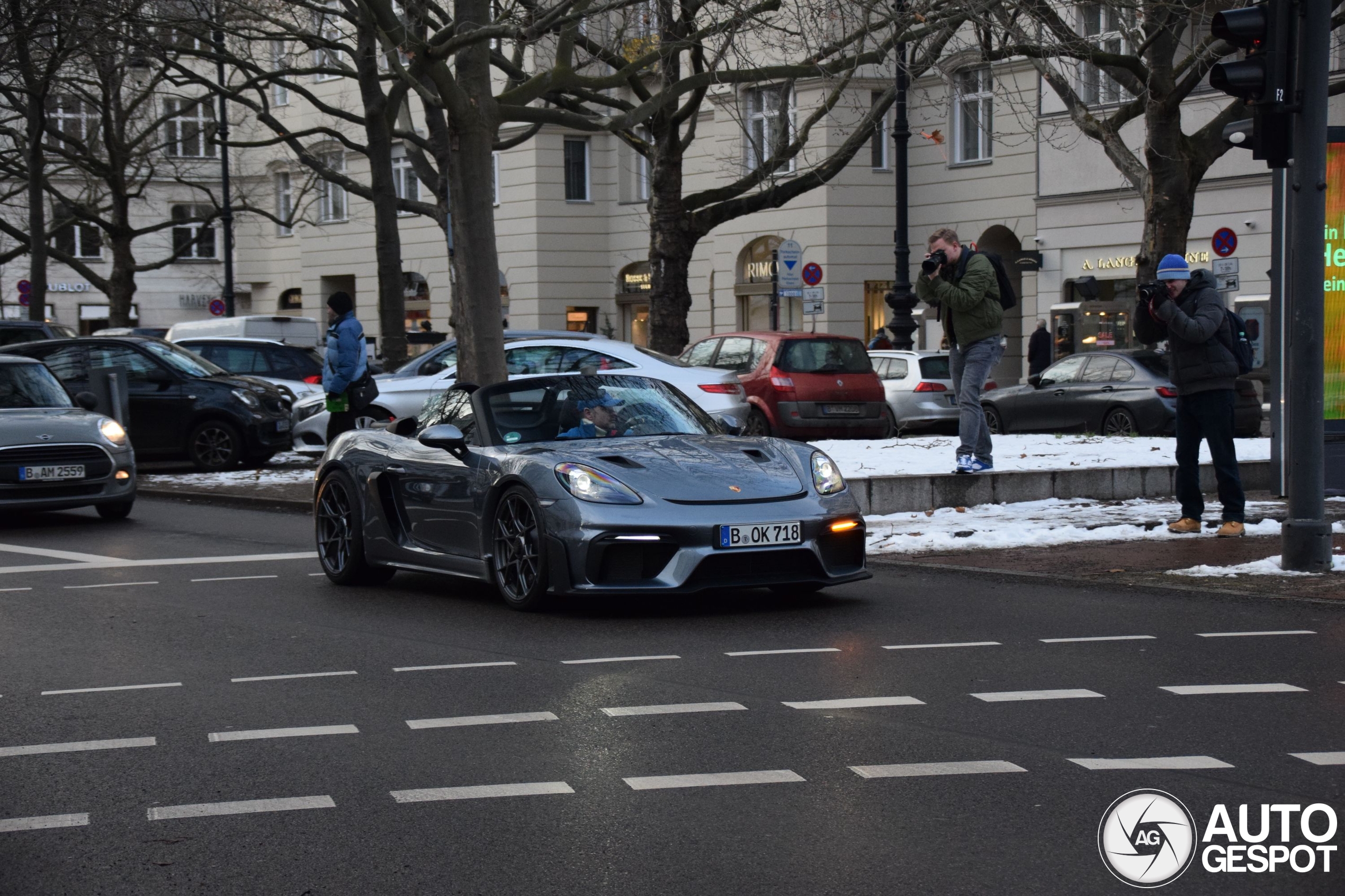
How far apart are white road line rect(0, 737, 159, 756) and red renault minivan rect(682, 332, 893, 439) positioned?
15691mm

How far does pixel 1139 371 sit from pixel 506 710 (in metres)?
17.7

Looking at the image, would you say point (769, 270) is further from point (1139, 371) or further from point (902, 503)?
point (902, 503)

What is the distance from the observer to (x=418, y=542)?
33.9 ft

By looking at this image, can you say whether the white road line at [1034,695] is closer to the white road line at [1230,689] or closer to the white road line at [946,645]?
the white road line at [1230,689]

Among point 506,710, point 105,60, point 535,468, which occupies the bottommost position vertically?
point 506,710

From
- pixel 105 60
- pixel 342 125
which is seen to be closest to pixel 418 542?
pixel 105 60

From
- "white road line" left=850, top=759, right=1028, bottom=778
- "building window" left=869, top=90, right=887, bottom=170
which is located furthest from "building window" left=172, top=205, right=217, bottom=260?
"white road line" left=850, top=759, right=1028, bottom=778

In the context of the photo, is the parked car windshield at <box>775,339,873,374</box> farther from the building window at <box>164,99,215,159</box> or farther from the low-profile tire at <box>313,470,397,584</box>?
the building window at <box>164,99,215,159</box>

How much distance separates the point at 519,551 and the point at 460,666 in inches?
66.1

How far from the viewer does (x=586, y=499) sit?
8.97 meters

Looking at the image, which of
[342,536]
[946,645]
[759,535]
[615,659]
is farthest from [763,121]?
[615,659]

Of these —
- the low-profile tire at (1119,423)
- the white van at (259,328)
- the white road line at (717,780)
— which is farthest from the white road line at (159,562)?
the white van at (259,328)

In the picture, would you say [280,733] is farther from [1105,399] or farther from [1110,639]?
[1105,399]

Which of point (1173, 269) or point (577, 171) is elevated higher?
point (577, 171)
